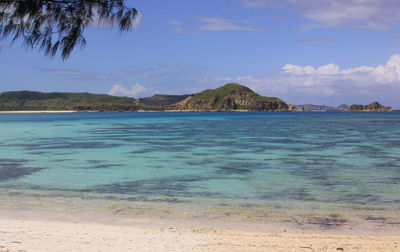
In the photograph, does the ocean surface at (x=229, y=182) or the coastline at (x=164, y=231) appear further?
the ocean surface at (x=229, y=182)

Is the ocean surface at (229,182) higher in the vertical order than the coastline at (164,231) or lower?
lower

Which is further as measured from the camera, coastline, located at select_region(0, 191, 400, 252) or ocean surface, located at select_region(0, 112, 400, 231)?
ocean surface, located at select_region(0, 112, 400, 231)

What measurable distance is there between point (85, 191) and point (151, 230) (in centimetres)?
585

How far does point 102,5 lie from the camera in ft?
27.8

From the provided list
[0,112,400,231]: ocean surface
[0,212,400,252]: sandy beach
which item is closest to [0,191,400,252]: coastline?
[0,212,400,252]: sandy beach

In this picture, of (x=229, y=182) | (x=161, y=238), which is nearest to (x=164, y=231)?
(x=161, y=238)

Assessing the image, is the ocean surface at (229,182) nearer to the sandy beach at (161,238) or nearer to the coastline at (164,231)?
the coastline at (164,231)

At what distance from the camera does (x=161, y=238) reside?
7.68m

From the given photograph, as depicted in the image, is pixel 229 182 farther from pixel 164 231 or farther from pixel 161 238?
pixel 161 238

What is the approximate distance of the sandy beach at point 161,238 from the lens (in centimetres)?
703

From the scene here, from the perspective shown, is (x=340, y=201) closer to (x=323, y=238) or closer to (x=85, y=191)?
(x=323, y=238)

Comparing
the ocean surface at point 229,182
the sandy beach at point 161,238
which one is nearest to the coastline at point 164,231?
the sandy beach at point 161,238

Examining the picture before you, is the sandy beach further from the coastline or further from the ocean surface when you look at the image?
the ocean surface

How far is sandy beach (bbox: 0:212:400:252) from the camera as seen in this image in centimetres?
703
